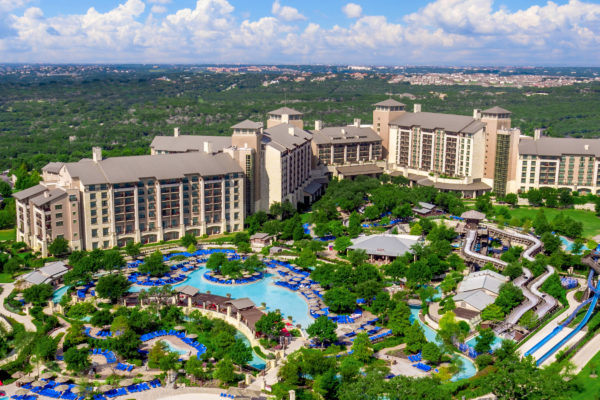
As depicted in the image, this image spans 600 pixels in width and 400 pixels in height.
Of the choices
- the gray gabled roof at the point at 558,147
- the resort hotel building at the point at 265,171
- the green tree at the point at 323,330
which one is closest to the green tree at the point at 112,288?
the resort hotel building at the point at 265,171

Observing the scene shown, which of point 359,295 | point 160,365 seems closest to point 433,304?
point 359,295

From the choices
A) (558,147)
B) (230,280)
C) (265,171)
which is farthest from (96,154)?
(558,147)

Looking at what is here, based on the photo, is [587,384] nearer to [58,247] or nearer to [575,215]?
[58,247]

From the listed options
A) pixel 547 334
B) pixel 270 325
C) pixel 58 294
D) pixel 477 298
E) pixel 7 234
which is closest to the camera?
pixel 270 325

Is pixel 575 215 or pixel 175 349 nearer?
pixel 175 349

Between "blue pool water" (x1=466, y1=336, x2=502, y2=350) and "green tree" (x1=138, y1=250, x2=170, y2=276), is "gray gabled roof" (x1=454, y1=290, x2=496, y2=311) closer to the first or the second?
"blue pool water" (x1=466, y1=336, x2=502, y2=350)

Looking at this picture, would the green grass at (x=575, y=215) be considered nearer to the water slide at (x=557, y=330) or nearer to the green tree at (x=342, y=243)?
the water slide at (x=557, y=330)
